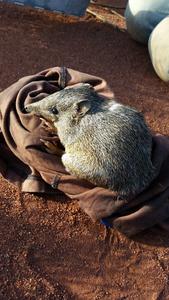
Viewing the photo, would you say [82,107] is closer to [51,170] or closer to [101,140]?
[101,140]

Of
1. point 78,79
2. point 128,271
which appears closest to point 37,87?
A: point 78,79

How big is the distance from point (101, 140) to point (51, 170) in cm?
54

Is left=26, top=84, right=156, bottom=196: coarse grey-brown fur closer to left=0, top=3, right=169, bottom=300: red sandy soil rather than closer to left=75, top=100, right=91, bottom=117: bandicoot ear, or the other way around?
left=75, top=100, right=91, bottom=117: bandicoot ear

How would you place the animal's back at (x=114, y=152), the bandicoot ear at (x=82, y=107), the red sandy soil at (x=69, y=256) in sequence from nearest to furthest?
the red sandy soil at (x=69, y=256), the animal's back at (x=114, y=152), the bandicoot ear at (x=82, y=107)

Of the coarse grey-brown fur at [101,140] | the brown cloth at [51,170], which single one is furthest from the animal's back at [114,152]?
the brown cloth at [51,170]

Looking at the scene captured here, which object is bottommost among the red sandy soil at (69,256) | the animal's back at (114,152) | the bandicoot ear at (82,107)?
the red sandy soil at (69,256)

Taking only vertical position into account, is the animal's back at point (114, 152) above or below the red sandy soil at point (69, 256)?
Result: above

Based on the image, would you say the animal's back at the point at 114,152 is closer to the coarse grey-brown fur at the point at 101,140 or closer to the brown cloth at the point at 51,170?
the coarse grey-brown fur at the point at 101,140

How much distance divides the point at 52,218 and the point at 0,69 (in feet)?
7.13

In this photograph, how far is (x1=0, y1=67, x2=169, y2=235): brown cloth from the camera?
3979 mm

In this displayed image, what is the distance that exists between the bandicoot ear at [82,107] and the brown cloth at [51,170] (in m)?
0.34

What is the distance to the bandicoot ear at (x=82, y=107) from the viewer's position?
156 inches

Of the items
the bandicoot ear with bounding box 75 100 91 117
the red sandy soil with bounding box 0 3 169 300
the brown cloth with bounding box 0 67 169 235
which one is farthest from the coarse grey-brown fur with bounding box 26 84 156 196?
the red sandy soil with bounding box 0 3 169 300

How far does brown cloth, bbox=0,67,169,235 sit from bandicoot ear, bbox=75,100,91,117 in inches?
13.5
